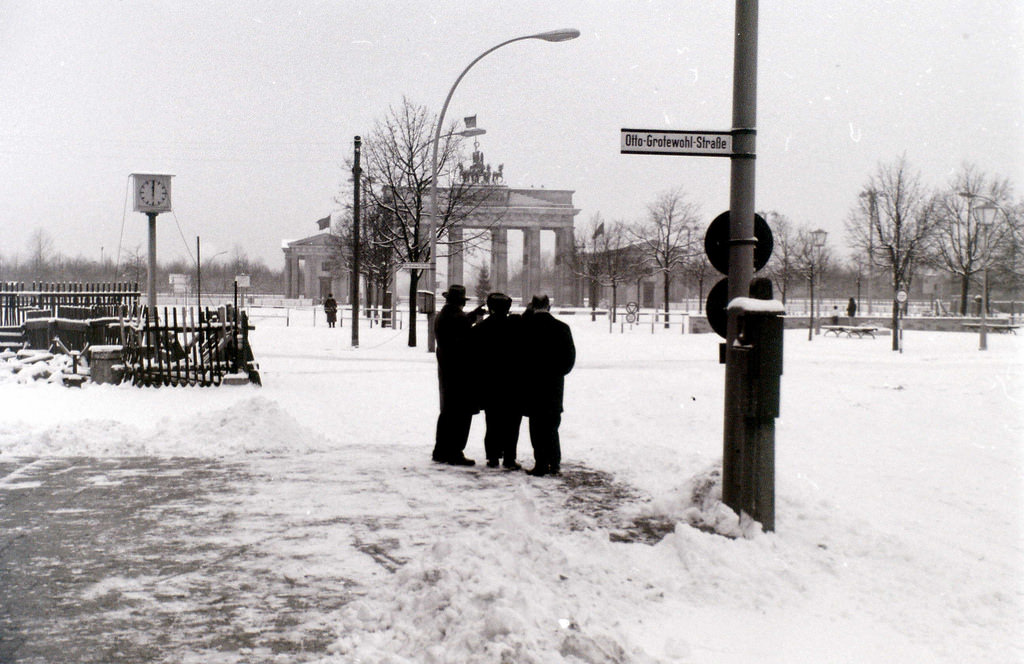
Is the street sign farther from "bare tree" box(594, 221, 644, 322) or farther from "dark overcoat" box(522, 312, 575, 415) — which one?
"bare tree" box(594, 221, 644, 322)

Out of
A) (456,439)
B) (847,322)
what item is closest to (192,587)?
(456,439)

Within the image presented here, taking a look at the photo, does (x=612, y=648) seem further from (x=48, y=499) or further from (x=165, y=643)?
(x=48, y=499)

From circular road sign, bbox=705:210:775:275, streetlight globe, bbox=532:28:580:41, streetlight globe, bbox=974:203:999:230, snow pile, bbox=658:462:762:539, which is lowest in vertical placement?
snow pile, bbox=658:462:762:539

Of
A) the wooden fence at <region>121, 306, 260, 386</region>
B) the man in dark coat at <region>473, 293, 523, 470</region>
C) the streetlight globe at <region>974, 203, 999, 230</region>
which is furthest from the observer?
the streetlight globe at <region>974, 203, 999, 230</region>

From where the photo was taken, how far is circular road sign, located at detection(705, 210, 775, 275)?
6.17 meters

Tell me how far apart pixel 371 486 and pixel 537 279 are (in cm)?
6681

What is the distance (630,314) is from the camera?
40.5 metres

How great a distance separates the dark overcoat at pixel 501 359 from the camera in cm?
796

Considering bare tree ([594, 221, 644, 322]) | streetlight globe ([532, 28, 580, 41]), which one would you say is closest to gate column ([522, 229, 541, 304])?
bare tree ([594, 221, 644, 322])

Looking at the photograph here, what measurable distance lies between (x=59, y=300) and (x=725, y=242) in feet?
66.5

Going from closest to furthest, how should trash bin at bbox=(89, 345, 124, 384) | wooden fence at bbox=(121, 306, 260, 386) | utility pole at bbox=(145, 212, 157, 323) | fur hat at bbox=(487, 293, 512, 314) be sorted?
fur hat at bbox=(487, 293, 512, 314) → wooden fence at bbox=(121, 306, 260, 386) → trash bin at bbox=(89, 345, 124, 384) → utility pole at bbox=(145, 212, 157, 323)

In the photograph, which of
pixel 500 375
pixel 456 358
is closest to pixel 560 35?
pixel 456 358

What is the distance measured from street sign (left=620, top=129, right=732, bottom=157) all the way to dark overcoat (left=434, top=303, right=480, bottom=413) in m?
2.72

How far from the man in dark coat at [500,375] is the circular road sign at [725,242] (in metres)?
2.24
